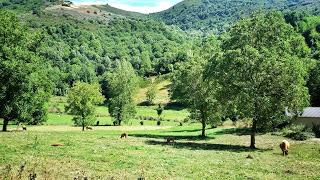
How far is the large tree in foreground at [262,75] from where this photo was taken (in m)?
51.9

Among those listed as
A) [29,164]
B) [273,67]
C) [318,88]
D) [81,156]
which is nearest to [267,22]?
[273,67]

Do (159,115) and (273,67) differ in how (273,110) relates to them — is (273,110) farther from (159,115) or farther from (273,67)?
(159,115)

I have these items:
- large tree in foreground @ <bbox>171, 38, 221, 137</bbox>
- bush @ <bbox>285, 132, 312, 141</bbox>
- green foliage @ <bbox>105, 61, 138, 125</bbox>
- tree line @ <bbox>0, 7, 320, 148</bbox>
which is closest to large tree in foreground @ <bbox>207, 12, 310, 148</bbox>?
tree line @ <bbox>0, 7, 320, 148</bbox>

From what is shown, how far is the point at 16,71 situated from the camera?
188ft

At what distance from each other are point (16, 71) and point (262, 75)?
111 feet

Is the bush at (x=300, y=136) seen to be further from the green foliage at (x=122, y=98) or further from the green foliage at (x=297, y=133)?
the green foliage at (x=122, y=98)

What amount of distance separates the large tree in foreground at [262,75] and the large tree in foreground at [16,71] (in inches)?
1076

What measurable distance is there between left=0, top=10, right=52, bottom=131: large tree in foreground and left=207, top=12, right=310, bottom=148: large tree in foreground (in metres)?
27.3

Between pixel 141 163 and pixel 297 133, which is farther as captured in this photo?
pixel 297 133

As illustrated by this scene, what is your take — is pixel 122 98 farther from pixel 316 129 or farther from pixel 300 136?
pixel 300 136

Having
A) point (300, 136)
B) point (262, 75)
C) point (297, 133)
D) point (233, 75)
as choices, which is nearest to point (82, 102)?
point (233, 75)

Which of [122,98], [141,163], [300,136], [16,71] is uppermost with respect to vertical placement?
[16,71]

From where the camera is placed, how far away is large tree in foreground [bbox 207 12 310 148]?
51.9 meters

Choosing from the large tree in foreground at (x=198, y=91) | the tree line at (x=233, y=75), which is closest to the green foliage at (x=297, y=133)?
the tree line at (x=233, y=75)
